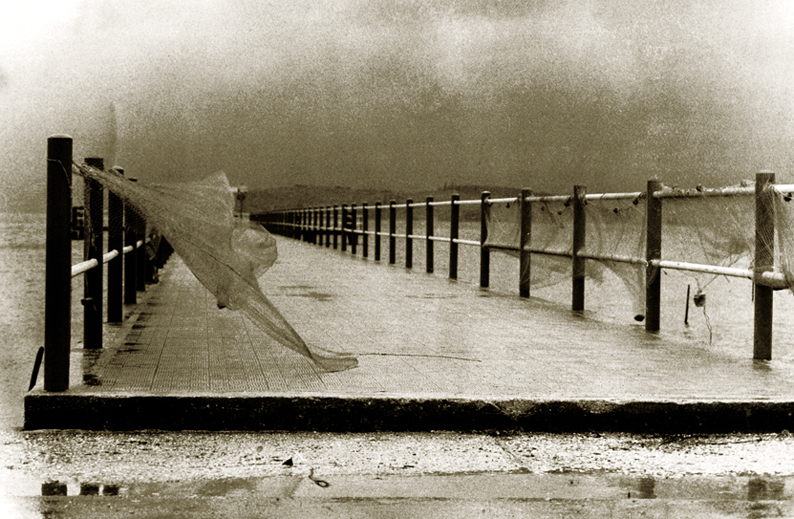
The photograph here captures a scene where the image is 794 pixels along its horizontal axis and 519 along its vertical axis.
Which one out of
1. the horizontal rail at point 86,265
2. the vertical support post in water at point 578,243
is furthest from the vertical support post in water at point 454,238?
the horizontal rail at point 86,265

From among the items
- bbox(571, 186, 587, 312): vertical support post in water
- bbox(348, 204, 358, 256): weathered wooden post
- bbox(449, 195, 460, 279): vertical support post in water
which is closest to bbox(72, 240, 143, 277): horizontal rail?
bbox(571, 186, 587, 312): vertical support post in water

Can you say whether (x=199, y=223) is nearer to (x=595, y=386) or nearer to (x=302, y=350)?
(x=302, y=350)

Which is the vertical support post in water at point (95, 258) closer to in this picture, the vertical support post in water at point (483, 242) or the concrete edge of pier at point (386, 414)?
the concrete edge of pier at point (386, 414)

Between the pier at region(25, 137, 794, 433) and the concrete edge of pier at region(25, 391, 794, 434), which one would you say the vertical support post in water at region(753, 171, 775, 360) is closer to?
the pier at region(25, 137, 794, 433)

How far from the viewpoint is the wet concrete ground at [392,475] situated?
3.10 m

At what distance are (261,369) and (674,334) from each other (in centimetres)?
373

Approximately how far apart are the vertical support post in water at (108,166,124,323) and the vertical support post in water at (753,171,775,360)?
3.93 m

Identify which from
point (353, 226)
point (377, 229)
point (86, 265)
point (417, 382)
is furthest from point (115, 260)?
point (353, 226)

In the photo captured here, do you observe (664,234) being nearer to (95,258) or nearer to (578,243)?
(578,243)

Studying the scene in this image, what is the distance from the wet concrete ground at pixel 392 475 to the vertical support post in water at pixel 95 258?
143 centimetres

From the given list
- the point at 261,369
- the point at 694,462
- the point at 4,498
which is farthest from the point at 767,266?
the point at 4,498

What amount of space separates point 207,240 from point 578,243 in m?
5.13

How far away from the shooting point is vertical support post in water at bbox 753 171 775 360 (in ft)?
20.1

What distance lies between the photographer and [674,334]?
25.6 ft
